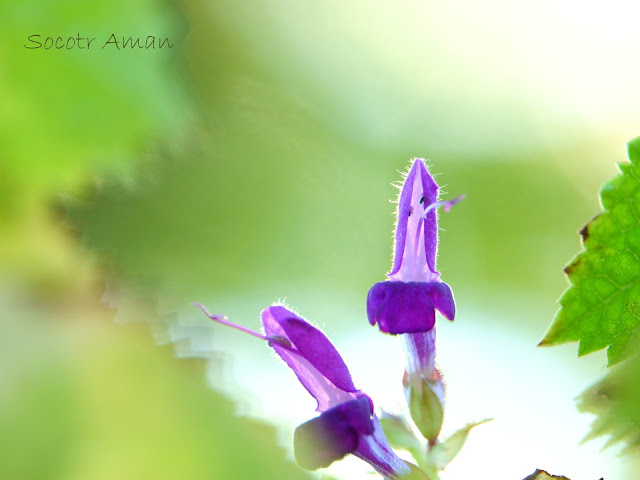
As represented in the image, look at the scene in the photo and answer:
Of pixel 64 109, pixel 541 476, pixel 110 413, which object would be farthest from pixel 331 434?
pixel 64 109

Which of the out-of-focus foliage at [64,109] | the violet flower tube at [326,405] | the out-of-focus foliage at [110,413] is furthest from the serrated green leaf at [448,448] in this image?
the out-of-focus foliage at [64,109]

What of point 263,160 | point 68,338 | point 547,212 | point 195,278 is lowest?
point 68,338

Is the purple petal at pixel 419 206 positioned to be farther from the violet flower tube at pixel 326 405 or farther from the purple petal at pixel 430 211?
the violet flower tube at pixel 326 405

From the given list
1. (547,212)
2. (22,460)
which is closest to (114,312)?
(22,460)

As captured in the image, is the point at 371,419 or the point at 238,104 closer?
the point at 371,419

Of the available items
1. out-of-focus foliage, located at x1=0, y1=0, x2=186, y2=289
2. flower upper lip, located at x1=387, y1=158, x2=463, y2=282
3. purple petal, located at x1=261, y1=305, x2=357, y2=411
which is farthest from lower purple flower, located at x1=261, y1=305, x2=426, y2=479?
out-of-focus foliage, located at x1=0, y1=0, x2=186, y2=289

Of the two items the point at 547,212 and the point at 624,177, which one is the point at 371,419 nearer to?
the point at 624,177
